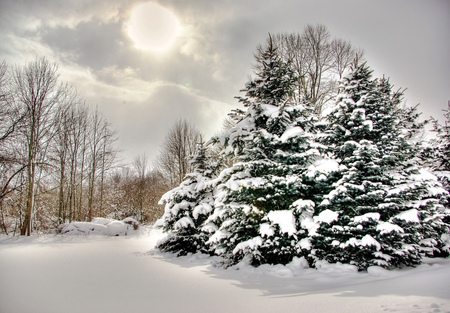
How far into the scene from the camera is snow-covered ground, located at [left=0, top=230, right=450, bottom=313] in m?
3.40

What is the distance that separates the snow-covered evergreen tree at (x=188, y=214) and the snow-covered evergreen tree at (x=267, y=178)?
69.9 inches

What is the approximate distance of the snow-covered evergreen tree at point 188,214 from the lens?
851 cm

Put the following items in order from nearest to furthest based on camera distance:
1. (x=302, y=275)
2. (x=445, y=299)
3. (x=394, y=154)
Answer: (x=445, y=299) → (x=302, y=275) → (x=394, y=154)

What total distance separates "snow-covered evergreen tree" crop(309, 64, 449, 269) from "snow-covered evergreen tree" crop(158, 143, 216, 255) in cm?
411

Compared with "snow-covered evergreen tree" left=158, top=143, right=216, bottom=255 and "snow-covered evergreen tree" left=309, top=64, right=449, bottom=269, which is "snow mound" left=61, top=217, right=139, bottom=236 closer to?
"snow-covered evergreen tree" left=158, top=143, right=216, bottom=255

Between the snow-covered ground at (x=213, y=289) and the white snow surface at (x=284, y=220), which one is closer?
the snow-covered ground at (x=213, y=289)

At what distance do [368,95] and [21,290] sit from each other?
387 inches

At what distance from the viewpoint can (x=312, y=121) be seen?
289 inches

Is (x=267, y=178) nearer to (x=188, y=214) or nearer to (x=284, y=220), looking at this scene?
(x=284, y=220)

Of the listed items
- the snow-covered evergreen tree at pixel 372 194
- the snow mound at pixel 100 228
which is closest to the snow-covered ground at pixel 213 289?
the snow-covered evergreen tree at pixel 372 194

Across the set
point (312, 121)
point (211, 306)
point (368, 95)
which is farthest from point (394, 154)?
point (211, 306)

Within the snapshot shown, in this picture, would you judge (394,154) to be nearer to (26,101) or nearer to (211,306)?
(211,306)

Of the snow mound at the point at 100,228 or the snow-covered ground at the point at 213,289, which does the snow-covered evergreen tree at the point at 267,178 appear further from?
the snow mound at the point at 100,228

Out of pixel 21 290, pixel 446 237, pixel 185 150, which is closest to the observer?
pixel 21 290
